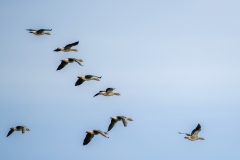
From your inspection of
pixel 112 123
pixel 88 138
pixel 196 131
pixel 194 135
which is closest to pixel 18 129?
pixel 88 138

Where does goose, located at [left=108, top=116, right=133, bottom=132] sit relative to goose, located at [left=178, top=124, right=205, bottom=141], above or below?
below

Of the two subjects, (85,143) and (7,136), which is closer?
(85,143)

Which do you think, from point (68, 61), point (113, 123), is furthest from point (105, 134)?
point (68, 61)

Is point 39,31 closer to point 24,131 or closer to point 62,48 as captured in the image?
point 62,48

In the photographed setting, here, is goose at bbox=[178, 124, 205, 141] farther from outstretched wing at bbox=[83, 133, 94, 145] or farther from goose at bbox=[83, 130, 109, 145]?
outstretched wing at bbox=[83, 133, 94, 145]

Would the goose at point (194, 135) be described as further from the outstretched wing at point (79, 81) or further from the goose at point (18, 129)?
the goose at point (18, 129)

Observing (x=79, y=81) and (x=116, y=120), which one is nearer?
(x=79, y=81)

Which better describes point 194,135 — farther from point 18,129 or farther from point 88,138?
point 18,129

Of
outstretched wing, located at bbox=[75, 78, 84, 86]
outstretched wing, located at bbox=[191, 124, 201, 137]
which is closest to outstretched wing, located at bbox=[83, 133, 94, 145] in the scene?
outstretched wing, located at bbox=[75, 78, 84, 86]

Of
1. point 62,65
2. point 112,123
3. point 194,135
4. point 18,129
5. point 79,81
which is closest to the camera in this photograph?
point 79,81

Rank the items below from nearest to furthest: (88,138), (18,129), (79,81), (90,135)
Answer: (88,138) < (90,135) < (79,81) < (18,129)

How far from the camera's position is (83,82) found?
85125mm

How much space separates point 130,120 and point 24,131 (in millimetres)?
10461

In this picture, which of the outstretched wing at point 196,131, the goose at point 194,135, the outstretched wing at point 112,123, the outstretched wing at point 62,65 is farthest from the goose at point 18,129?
the outstretched wing at point 196,131
